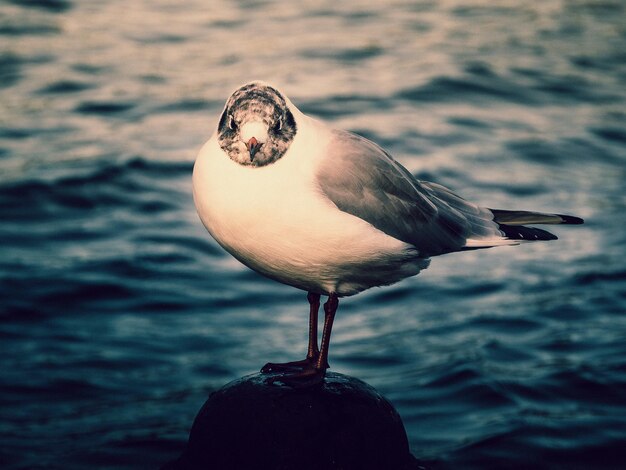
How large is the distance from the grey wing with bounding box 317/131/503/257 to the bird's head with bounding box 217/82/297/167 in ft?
1.01

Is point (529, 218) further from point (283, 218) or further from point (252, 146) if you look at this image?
point (252, 146)

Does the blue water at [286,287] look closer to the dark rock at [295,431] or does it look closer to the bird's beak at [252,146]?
the dark rock at [295,431]

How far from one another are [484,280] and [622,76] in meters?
6.86

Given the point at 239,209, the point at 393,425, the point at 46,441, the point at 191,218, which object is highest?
the point at 239,209

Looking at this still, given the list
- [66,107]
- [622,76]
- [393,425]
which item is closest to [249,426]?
[393,425]

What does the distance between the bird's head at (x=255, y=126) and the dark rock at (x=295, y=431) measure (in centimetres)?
115

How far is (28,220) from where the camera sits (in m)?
11.6

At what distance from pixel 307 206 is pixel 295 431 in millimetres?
1045

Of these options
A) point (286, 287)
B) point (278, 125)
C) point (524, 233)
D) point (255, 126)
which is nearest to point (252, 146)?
point (255, 126)

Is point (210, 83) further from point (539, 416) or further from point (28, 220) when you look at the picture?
point (539, 416)

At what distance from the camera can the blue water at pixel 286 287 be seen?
8492 millimetres

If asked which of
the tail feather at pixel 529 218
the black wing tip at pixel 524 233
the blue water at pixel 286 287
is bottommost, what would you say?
the blue water at pixel 286 287

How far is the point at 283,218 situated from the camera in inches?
186

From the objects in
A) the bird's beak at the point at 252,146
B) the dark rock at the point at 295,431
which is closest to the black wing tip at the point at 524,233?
the dark rock at the point at 295,431
